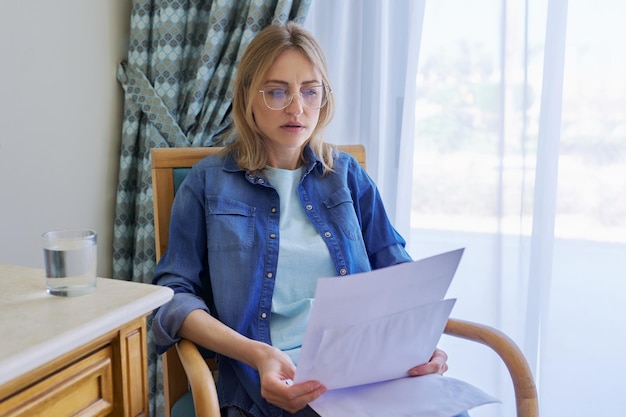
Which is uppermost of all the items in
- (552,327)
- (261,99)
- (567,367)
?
(261,99)

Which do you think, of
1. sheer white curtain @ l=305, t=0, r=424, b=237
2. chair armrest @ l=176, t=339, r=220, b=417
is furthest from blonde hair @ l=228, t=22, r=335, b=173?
chair armrest @ l=176, t=339, r=220, b=417

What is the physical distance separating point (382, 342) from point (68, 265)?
490 mm

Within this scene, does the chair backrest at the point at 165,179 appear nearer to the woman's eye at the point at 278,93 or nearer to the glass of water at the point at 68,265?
the woman's eye at the point at 278,93

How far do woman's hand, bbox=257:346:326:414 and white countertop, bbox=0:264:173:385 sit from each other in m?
0.25

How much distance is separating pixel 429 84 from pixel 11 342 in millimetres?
1254

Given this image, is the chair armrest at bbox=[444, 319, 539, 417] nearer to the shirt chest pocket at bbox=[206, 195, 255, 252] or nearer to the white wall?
the shirt chest pocket at bbox=[206, 195, 255, 252]

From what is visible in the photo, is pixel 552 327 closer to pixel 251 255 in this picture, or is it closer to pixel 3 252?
pixel 251 255

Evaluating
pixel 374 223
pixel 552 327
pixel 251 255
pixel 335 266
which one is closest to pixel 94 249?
pixel 251 255

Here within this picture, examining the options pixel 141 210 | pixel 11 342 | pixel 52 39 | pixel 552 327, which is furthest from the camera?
pixel 141 210

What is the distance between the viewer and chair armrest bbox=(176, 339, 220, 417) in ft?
2.99

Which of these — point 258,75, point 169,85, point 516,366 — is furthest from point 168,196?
point 516,366

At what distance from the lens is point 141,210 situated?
1.74 meters

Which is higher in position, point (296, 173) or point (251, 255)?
point (296, 173)

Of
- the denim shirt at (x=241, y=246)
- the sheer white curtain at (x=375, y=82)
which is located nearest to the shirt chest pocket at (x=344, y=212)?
the denim shirt at (x=241, y=246)
